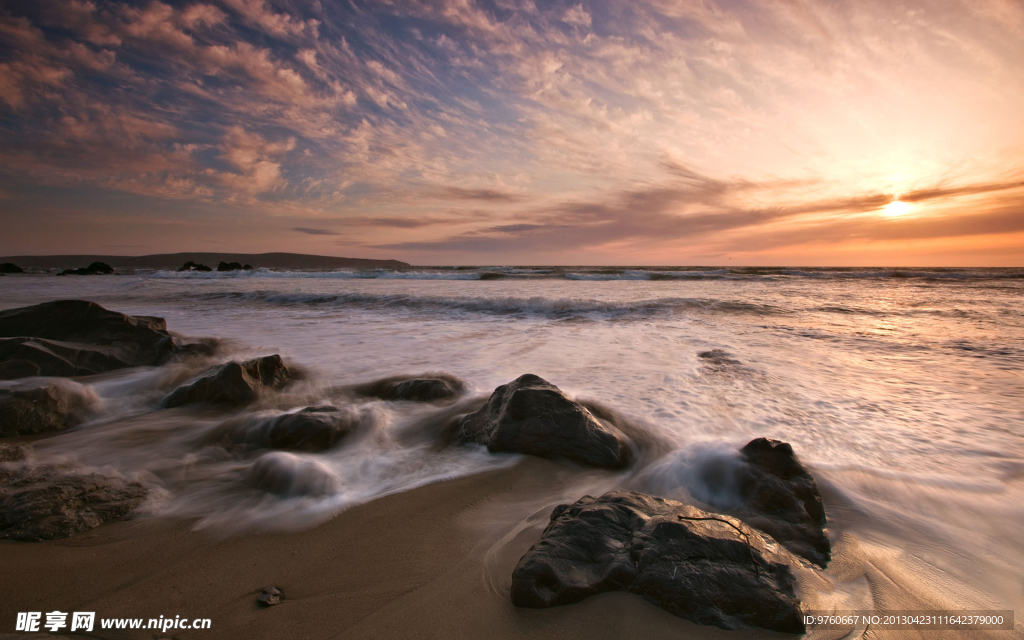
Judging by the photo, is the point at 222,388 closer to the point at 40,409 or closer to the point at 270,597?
the point at 40,409

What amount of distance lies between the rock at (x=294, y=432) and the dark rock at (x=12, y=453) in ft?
3.50

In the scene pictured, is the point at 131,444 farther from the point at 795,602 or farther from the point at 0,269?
the point at 0,269

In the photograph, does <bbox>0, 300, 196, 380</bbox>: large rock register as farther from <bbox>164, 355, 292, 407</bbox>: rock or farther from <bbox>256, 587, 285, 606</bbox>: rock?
<bbox>256, 587, 285, 606</bbox>: rock

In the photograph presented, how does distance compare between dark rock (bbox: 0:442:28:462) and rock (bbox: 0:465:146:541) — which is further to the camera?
dark rock (bbox: 0:442:28:462)

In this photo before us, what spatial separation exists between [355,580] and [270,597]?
0.98 feet

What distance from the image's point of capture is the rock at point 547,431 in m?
2.87

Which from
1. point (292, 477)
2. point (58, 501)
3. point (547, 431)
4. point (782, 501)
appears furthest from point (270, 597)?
point (782, 501)

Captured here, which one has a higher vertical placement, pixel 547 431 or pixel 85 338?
pixel 85 338

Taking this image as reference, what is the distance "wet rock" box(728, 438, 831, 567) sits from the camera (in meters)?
1.93

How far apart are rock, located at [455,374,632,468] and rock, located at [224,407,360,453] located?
91 centimetres

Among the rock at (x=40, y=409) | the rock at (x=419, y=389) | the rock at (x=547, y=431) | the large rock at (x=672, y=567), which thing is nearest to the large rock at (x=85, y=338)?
the rock at (x=40, y=409)

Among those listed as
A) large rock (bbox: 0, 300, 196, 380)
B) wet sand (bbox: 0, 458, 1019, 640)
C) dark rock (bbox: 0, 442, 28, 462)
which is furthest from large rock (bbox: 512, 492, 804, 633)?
large rock (bbox: 0, 300, 196, 380)

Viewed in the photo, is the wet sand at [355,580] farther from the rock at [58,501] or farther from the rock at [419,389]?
the rock at [419,389]

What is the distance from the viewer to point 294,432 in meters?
3.09
